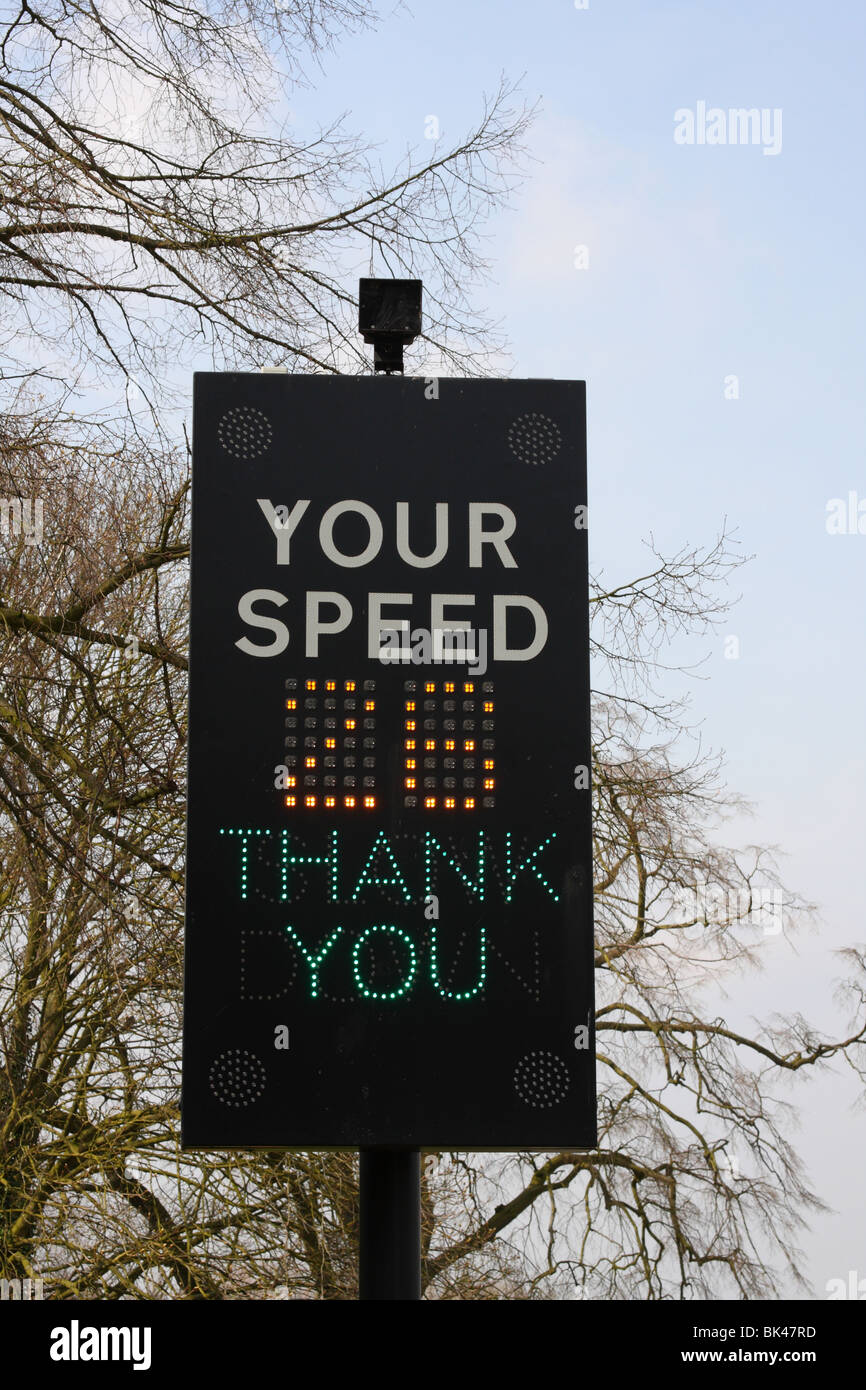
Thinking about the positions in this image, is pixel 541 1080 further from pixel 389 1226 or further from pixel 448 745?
pixel 448 745

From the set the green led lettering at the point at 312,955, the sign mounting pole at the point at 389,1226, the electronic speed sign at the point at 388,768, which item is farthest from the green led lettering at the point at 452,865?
the sign mounting pole at the point at 389,1226

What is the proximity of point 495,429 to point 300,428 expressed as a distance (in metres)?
0.47

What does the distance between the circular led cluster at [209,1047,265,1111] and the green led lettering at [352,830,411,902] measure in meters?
0.42

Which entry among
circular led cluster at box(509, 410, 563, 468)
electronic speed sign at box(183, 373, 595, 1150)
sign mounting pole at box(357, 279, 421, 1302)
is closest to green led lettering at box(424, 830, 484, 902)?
electronic speed sign at box(183, 373, 595, 1150)

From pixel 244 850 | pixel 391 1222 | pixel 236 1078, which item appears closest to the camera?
pixel 236 1078

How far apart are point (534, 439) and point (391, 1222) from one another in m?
1.90

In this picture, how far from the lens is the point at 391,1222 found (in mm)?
3672

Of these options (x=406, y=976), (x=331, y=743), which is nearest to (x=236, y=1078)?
(x=406, y=976)

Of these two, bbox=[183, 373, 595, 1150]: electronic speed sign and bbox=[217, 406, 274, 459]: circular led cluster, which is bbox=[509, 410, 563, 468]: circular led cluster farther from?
bbox=[217, 406, 274, 459]: circular led cluster

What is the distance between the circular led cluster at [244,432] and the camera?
3697mm

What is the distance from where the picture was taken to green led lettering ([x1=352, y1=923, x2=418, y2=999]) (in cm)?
342

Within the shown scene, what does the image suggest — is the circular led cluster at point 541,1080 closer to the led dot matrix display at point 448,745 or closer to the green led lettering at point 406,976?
the green led lettering at point 406,976

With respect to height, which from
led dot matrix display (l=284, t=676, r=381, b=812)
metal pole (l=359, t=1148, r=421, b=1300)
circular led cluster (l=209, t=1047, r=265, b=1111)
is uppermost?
led dot matrix display (l=284, t=676, r=381, b=812)
